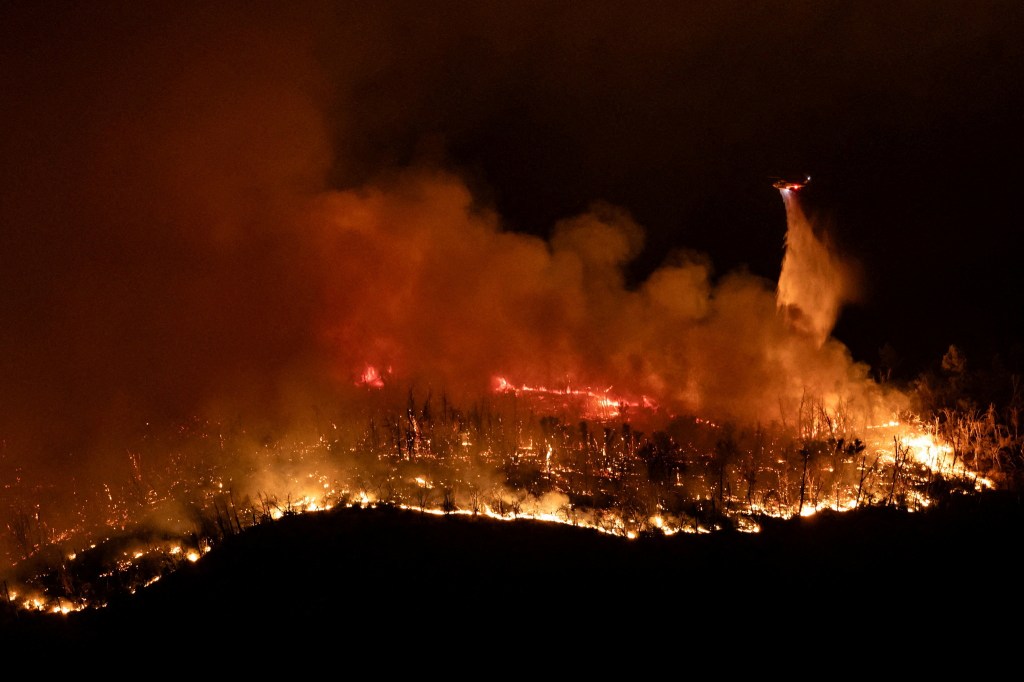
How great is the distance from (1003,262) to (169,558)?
11.8m

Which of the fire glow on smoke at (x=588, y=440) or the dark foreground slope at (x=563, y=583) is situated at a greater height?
the fire glow on smoke at (x=588, y=440)

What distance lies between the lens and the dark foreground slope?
497 centimetres

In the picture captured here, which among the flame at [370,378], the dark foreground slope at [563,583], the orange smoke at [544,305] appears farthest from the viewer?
the flame at [370,378]

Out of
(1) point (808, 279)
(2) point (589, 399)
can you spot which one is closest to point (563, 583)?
(2) point (589, 399)

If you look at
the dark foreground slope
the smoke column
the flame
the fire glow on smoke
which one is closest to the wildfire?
the fire glow on smoke

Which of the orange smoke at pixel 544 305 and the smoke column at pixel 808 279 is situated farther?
the smoke column at pixel 808 279

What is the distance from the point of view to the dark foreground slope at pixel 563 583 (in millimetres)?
4973

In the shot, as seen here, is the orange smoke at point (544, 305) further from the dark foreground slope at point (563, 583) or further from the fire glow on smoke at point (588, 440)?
the dark foreground slope at point (563, 583)

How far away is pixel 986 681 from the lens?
14.3 feet

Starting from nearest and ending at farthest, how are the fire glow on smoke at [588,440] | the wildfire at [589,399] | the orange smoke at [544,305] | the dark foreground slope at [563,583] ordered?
the dark foreground slope at [563,583]
the fire glow on smoke at [588,440]
the wildfire at [589,399]
the orange smoke at [544,305]

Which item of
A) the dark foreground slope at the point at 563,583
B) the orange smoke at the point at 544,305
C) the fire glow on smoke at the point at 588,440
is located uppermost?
the orange smoke at the point at 544,305

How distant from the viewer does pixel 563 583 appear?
17.7 ft

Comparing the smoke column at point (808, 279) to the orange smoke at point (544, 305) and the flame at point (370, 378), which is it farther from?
the flame at point (370, 378)

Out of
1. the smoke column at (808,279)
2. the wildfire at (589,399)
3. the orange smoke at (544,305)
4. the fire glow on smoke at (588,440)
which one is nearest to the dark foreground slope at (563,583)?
the fire glow on smoke at (588,440)
